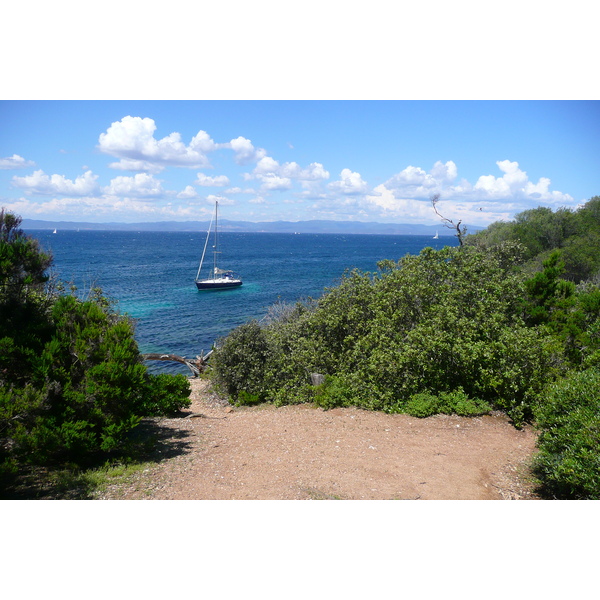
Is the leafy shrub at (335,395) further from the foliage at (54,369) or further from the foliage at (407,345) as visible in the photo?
the foliage at (54,369)

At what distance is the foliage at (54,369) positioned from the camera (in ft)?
22.2

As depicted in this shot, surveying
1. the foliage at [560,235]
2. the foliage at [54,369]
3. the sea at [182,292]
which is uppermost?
the foliage at [560,235]

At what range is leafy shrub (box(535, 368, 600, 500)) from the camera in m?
5.74

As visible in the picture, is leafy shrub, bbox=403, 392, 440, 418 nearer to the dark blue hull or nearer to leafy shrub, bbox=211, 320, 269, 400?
leafy shrub, bbox=211, 320, 269, 400

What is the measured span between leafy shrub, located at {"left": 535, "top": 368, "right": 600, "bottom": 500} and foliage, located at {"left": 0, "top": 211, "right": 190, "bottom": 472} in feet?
22.2

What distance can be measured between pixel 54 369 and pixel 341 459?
17.1 ft

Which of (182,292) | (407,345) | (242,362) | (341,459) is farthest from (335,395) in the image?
(182,292)

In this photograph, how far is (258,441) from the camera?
9.55 meters

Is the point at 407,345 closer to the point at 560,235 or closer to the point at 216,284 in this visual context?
the point at 560,235

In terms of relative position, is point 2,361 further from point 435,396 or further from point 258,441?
point 435,396

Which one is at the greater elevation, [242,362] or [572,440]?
[572,440]

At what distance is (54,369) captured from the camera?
288 inches

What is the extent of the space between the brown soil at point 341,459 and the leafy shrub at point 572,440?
69 centimetres

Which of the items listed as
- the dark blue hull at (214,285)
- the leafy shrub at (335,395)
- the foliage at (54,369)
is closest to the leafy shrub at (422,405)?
the leafy shrub at (335,395)
